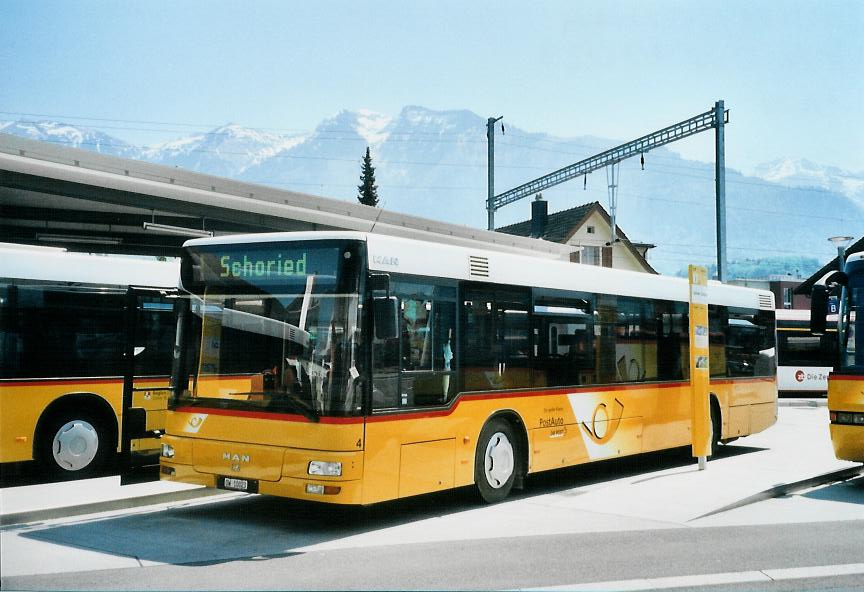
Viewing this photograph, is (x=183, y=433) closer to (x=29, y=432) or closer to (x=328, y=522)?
(x=328, y=522)

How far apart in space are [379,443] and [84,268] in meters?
5.61

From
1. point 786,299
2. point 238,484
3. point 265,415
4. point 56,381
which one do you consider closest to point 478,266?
point 265,415

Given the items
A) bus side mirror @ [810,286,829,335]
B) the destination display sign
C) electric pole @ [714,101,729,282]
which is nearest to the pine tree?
electric pole @ [714,101,729,282]

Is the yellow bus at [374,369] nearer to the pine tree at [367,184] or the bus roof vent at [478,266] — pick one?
the bus roof vent at [478,266]

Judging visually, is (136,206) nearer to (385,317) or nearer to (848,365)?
(385,317)

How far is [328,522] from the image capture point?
971cm

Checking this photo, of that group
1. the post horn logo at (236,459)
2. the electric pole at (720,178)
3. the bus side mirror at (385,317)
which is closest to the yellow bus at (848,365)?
the bus side mirror at (385,317)

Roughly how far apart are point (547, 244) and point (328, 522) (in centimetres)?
2557

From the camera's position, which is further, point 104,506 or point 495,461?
point 495,461

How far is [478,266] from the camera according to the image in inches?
420

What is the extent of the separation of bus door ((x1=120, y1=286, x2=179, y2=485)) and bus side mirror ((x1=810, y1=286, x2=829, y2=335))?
8.11 meters

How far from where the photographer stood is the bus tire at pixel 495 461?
34.5 ft

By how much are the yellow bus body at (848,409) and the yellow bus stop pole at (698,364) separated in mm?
1855

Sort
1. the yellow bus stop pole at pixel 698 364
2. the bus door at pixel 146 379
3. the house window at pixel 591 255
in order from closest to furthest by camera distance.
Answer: the bus door at pixel 146 379 → the yellow bus stop pole at pixel 698 364 → the house window at pixel 591 255
